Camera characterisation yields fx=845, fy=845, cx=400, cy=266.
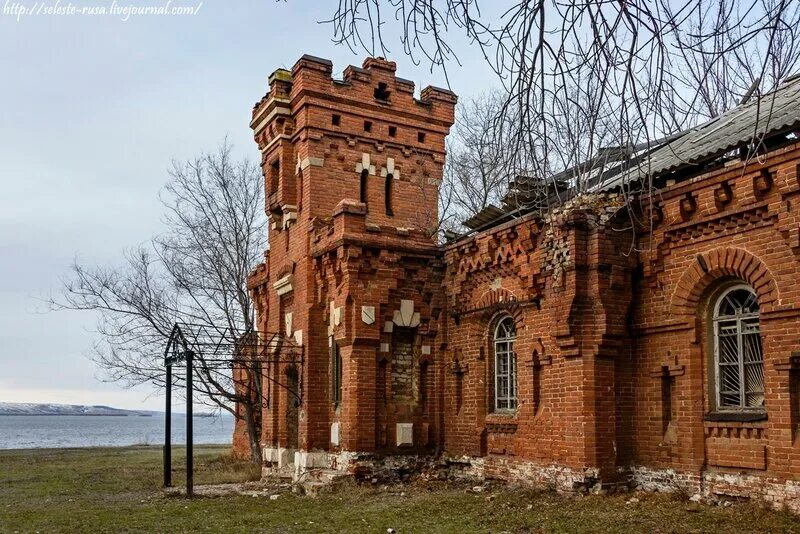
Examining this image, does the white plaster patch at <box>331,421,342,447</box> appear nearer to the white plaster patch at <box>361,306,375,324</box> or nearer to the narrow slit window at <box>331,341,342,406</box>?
the narrow slit window at <box>331,341,342,406</box>

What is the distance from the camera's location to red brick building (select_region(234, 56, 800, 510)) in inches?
428

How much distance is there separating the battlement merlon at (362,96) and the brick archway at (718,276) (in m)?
8.51

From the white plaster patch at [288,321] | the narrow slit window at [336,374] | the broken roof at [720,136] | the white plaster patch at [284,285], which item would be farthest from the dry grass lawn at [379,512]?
the white plaster patch at [284,285]

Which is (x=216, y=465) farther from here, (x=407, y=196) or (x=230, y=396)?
(x=407, y=196)

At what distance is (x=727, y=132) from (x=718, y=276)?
2710 mm

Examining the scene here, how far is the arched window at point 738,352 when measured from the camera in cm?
1095

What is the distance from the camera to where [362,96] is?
60.0 ft

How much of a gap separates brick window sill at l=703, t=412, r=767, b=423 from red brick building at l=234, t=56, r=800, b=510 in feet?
0.07

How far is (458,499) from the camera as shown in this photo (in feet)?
43.8

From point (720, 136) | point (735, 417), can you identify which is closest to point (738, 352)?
point (735, 417)

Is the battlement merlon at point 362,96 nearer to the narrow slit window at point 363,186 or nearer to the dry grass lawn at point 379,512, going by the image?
the narrow slit window at point 363,186

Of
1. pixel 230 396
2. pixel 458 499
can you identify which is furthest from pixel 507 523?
pixel 230 396

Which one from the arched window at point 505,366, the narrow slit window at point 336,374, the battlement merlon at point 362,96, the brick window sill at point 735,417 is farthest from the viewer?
the battlement merlon at point 362,96

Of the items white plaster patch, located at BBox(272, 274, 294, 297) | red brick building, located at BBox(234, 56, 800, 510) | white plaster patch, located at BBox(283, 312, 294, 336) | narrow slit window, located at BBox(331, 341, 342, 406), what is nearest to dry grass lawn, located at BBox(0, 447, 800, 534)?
red brick building, located at BBox(234, 56, 800, 510)
